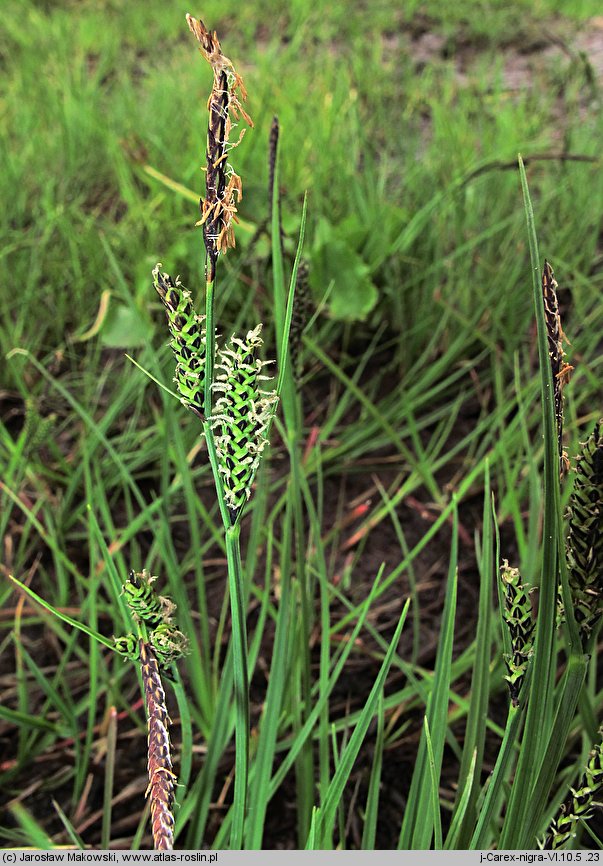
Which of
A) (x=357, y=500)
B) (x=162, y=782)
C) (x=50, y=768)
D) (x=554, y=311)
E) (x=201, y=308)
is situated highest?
(x=554, y=311)

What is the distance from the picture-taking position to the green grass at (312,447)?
0.58m

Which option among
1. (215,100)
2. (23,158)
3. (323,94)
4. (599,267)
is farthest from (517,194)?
(215,100)

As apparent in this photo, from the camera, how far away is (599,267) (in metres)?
1.36

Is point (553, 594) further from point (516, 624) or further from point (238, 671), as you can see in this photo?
point (238, 671)

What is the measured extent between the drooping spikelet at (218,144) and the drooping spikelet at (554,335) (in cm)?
12

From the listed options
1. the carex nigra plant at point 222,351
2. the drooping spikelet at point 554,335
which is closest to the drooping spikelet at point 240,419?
the carex nigra plant at point 222,351

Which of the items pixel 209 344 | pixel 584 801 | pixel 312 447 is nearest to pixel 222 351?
pixel 209 344

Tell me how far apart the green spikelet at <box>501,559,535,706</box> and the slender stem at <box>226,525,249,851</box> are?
0.41ft

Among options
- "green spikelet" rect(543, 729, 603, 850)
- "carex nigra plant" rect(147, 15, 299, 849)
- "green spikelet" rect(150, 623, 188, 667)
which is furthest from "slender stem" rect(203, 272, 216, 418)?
"green spikelet" rect(543, 729, 603, 850)

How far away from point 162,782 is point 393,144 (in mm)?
1633

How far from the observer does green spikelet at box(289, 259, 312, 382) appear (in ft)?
1.52

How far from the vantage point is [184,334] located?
12.0 inches

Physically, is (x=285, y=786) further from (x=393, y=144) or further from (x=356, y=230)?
(x=393, y=144)

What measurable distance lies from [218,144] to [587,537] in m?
0.23
